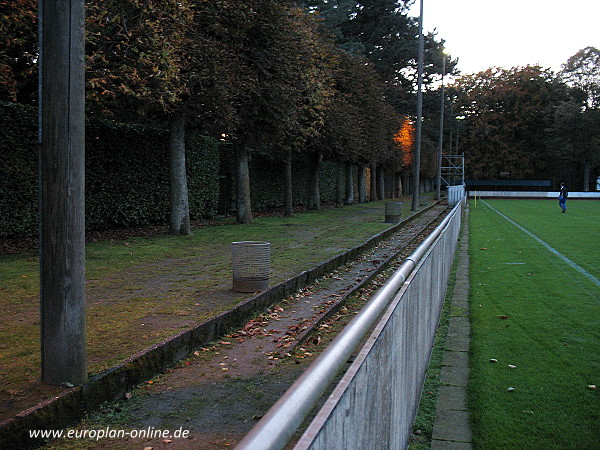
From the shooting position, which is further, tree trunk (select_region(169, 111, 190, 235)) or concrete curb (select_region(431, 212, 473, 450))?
tree trunk (select_region(169, 111, 190, 235))

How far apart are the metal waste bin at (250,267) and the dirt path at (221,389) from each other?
57 centimetres

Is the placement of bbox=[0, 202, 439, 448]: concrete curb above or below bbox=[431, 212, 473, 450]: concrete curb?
above

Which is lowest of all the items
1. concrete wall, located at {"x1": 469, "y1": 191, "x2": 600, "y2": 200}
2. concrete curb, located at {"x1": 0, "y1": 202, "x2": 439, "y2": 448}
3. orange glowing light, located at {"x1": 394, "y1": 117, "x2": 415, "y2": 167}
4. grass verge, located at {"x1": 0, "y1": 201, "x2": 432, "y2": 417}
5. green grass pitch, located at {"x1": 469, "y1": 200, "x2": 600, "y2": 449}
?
green grass pitch, located at {"x1": 469, "y1": 200, "x2": 600, "y2": 449}

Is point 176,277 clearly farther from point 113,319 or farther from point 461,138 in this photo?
point 461,138

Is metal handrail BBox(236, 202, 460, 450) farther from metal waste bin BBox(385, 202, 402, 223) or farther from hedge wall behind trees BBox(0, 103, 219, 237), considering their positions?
metal waste bin BBox(385, 202, 402, 223)

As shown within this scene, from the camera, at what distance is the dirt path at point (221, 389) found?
4.15 m

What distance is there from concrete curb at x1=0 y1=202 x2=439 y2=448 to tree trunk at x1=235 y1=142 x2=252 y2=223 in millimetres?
13950

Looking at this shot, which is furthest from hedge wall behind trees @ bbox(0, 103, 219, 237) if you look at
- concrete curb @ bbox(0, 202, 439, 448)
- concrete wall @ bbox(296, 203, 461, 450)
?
concrete wall @ bbox(296, 203, 461, 450)

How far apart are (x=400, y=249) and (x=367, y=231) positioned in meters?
3.92

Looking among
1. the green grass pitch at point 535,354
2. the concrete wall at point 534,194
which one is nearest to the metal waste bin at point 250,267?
the green grass pitch at point 535,354

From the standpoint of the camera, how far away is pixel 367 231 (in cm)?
1969

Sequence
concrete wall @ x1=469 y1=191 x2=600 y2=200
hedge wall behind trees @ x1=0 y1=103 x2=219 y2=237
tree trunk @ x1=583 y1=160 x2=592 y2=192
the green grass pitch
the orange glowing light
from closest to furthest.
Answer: the green grass pitch, hedge wall behind trees @ x1=0 y1=103 x2=219 y2=237, the orange glowing light, concrete wall @ x1=469 y1=191 x2=600 y2=200, tree trunk @ x1=583 y1=160 x2=592 y2=192

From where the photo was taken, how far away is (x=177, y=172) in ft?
55.6

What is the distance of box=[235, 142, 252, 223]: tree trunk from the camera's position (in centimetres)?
2206
